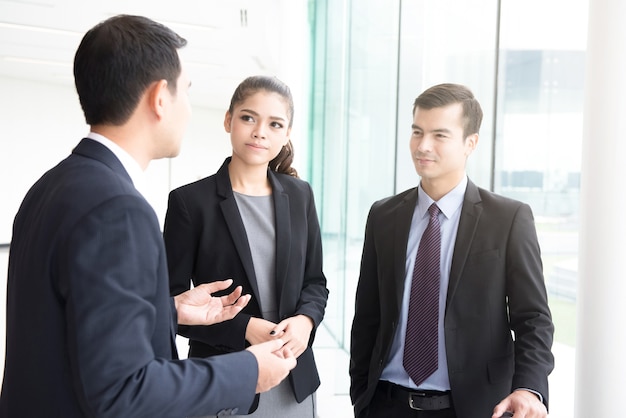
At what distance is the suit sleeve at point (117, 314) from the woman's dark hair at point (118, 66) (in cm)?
25

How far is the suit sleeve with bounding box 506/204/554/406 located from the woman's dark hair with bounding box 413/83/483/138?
14.1 inches

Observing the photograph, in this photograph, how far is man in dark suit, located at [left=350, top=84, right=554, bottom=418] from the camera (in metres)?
1.95

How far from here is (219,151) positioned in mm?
17734

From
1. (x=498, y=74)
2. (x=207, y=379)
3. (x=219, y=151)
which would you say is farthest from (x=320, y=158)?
(x=219, y=151)

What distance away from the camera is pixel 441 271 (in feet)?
6.95

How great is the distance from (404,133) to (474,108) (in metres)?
2.07

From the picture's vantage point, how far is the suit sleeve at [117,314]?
3.77ft

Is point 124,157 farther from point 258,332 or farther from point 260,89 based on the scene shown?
point 260,89

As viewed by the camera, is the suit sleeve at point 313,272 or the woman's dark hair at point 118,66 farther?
the suit sleeve at point 313,272

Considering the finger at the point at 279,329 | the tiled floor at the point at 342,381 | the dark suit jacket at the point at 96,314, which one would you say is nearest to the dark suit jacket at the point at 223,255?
the finger at the point at 279,329

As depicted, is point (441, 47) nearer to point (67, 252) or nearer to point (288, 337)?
point (288, 337)

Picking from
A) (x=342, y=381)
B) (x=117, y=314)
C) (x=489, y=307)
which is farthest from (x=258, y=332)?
(x=342, y=381)

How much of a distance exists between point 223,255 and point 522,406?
105cm

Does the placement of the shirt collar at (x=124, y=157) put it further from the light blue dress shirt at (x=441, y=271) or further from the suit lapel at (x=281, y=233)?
the light blue dress shirt at (x=441, y=271)
